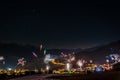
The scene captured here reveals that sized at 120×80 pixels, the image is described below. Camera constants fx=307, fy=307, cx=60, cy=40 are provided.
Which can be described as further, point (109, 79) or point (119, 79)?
point (109, 79)

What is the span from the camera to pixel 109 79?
132 ft

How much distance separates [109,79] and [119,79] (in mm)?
2738

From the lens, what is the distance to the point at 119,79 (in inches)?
1487
